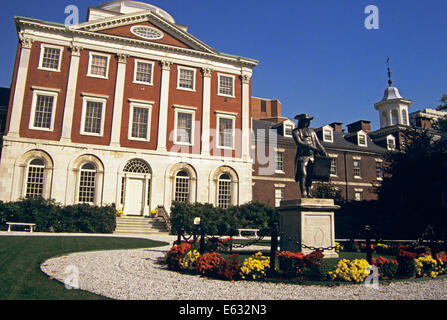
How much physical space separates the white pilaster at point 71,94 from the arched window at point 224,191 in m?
12.8

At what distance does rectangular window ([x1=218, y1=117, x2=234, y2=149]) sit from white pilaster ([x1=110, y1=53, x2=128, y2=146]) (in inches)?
340

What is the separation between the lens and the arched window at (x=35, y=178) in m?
24.7

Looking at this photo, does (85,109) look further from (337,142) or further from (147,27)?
(337,142)

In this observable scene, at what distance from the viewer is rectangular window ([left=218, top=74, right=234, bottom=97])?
3128 cm

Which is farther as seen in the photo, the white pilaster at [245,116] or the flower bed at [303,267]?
the white pilaster at [245,116]

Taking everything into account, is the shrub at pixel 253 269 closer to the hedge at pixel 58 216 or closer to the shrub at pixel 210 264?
the shrub at pixel 210 264

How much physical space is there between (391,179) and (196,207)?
15366mm

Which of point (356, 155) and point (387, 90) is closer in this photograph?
point (356, 155)

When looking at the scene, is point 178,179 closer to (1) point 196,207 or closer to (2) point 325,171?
(1) point 196,207

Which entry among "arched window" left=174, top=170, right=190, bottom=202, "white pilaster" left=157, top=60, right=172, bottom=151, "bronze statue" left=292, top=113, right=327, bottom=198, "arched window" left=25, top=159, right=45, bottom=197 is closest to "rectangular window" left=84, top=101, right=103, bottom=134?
"arched window" left=25, top=159, right=45, bottom=197

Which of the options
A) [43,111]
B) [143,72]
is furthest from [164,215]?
[143,72]

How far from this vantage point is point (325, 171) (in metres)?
12.3

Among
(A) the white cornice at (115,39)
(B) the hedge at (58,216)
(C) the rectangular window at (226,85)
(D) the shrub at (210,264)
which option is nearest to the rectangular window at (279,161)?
(C) the rectangular window at (226,85)
